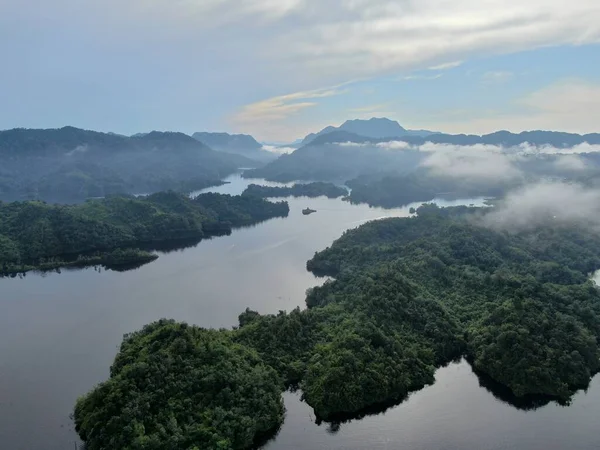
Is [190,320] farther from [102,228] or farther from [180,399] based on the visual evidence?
[102,228]

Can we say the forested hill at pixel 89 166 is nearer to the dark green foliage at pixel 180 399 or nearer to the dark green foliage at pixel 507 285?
the dark green foliage at pixel 507 285

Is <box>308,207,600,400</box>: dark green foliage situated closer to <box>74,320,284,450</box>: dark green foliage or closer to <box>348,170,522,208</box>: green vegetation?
<box>74,320,284,450</box>: dark green foliage

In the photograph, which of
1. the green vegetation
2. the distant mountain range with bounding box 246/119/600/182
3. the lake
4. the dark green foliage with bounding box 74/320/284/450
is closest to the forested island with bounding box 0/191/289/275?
the lake

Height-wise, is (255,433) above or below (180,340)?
below

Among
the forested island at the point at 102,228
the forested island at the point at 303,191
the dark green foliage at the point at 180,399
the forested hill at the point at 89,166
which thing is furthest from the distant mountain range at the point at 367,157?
the dark green foliage at the point at 180,399

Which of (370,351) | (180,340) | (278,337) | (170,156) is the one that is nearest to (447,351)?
(370,351)

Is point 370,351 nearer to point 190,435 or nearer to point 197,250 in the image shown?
point 190,435
